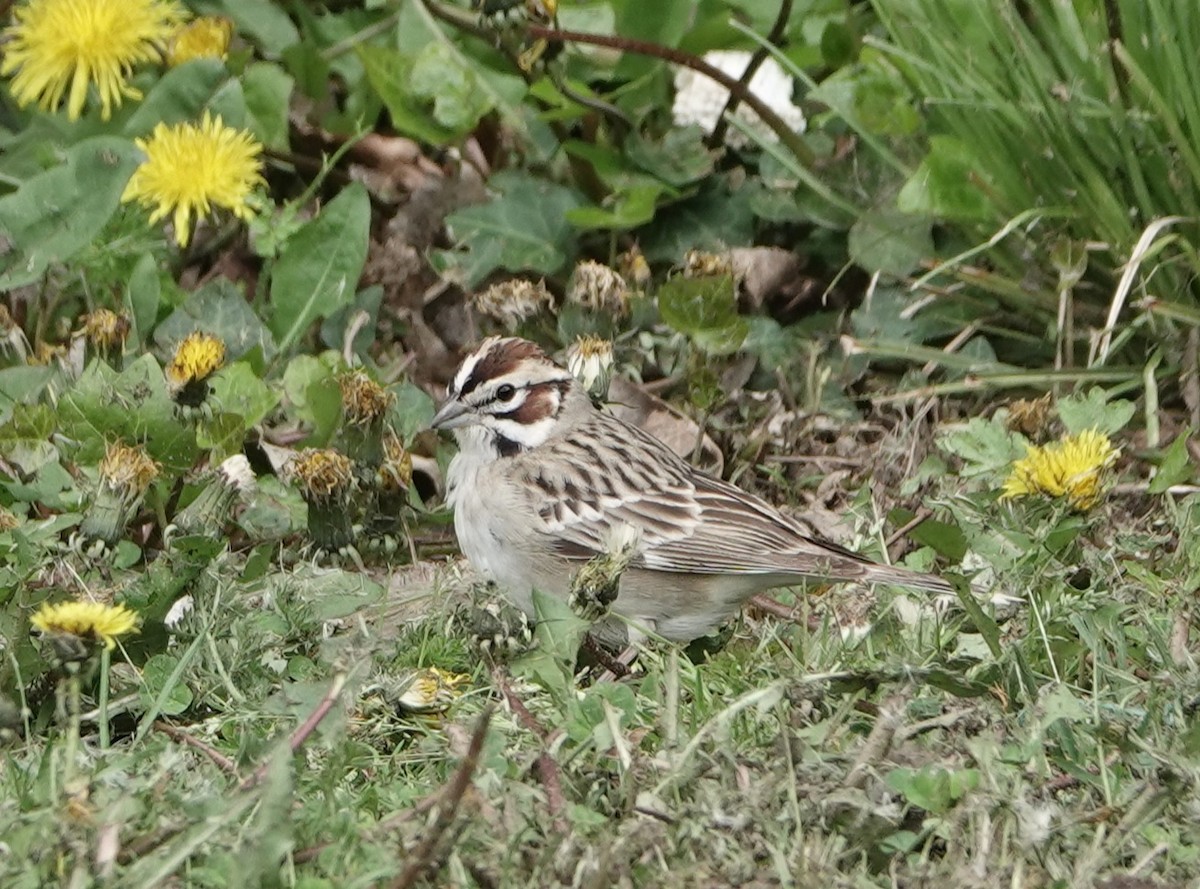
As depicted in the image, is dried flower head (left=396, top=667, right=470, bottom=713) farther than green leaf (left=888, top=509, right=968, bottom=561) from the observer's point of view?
No

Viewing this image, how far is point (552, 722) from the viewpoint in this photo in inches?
157

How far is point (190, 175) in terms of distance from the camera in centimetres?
570

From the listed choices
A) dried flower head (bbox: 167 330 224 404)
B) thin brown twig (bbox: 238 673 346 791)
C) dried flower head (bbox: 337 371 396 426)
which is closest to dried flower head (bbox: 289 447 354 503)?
dried flower head (bbox: 337 371 396 426)

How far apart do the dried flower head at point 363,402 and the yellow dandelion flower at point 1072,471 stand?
1.55 m

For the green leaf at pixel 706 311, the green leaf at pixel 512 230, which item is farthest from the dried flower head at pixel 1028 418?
the green leaf at pixel 512 230

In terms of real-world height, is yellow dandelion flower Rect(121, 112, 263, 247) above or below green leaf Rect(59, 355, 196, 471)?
above

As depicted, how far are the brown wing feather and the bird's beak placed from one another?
182 mm

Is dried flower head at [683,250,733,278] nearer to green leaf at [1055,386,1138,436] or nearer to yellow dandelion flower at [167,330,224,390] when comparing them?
green leaf at [1055,386,1138,436]

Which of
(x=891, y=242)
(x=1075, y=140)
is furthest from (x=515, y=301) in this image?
(x=1075, y=140)

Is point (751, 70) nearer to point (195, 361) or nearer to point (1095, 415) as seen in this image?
point (1095, 415)

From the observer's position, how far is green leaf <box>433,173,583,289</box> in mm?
6289

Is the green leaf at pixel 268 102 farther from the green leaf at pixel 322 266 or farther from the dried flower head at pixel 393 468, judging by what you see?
the dried flower head at pixel 393 468

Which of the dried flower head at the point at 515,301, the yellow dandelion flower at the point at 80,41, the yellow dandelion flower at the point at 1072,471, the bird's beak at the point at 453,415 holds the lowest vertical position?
the bird's beak at the point at 453,415

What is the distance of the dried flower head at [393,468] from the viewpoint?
16.3ft
